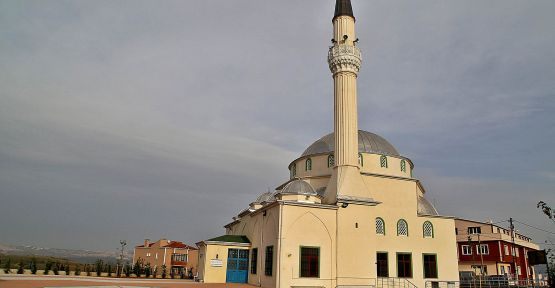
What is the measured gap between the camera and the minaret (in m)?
21.7

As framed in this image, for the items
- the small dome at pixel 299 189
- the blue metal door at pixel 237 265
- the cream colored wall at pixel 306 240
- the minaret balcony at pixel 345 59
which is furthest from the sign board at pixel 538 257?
the blue metal door at pixel 237 265

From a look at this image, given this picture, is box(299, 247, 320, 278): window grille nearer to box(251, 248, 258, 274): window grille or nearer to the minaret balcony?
box(251, 248, 258, 274): window grille

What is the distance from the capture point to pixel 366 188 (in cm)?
2206

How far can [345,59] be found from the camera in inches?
946

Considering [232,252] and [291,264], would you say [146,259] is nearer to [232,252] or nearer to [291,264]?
[232,252]

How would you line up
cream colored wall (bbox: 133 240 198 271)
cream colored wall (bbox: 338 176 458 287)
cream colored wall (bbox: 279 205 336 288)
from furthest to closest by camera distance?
cream colored wall (bbox: 133 240 198 271), cream colored wall (bbox: 338 176 458 287), cream colored wall (bbox: 279 205 336 288)

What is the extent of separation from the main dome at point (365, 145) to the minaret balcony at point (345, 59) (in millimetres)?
4709

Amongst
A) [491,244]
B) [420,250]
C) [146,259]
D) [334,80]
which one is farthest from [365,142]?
[146,259]

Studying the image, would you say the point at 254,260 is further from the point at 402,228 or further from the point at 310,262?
the point at 402,228

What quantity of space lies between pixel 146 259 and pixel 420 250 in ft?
129

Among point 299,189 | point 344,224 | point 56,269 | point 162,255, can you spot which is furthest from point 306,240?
point 162,255

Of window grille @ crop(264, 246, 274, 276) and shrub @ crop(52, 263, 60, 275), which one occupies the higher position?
window grille @ crop(264, 246, 274, 276)

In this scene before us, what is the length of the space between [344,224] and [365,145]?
715cm

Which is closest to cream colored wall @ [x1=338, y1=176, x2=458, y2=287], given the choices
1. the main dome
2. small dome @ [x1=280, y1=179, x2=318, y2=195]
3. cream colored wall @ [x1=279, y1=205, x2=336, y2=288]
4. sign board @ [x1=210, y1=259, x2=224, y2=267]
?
cream colored wall @ [x1=279, y1=205, x2=336, y2=288]
